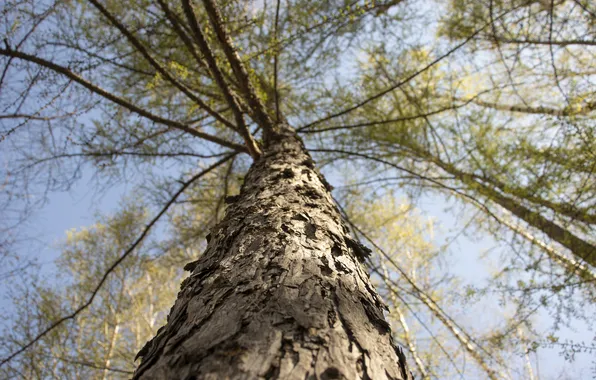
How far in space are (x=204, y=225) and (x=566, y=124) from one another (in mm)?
3196

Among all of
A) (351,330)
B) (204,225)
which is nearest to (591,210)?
(351,330)

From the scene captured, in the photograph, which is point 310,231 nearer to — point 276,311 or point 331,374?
point 276,311

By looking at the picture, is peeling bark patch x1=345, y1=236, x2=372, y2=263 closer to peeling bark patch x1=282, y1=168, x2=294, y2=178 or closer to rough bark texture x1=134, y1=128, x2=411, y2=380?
rough bark texture x1=134, y1=128, x2=411, y2=380

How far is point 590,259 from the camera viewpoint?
2574mm

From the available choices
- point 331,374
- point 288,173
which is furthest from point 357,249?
point 331,374

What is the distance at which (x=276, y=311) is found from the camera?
2.03 feet

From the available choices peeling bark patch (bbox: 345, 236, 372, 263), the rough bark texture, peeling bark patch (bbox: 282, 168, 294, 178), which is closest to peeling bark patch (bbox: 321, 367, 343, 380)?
the rough bark texture

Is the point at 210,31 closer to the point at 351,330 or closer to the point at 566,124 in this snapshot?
the point at 351,330

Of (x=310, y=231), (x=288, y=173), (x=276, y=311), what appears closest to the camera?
(x=276, y=311)

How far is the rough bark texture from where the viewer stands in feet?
1.66

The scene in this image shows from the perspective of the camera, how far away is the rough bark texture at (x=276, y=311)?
506mm

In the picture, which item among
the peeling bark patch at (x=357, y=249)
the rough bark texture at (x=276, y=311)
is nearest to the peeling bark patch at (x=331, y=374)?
the rough bark texture at (x=276, y=311)

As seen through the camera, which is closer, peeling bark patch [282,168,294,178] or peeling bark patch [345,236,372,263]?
peeling bark patch [345,236,372,263]

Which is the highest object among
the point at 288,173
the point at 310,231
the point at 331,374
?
the point at 288,173
